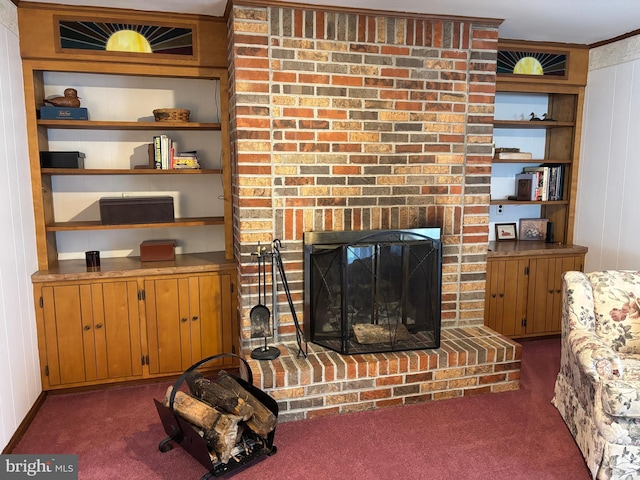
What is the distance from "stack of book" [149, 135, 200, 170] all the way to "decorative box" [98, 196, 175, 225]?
0.22 m

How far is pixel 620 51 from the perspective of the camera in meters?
3.48

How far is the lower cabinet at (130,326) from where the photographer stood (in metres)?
2.92

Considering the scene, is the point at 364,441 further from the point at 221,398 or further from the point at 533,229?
the point at 533,229

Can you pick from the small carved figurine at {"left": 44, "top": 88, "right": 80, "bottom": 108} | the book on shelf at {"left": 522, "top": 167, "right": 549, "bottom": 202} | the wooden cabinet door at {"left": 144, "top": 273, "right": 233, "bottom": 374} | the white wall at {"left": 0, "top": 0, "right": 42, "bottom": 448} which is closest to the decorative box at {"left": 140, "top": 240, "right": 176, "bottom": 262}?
the wooden cabinet door at {"left": 144, "top": 273, "right": 233, "bottom": 374}

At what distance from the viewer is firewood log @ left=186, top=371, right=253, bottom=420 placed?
230 cm

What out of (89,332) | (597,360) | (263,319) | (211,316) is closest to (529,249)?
(597,360)

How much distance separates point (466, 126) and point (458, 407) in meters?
1.74

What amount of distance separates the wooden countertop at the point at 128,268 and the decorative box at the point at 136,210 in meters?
0.29

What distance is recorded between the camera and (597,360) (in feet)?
7.13

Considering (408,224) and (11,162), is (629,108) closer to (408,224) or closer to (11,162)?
(408,224)

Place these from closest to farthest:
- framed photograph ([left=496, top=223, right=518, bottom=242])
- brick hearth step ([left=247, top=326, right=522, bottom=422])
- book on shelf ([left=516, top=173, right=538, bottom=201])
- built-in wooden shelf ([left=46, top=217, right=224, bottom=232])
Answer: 1. brick hearth step ([left=247, top=326, right=522, bottom=422])
2. built-in wooden shelf ([left=46, top=217, right=224, bottom=232])
3. book on shelf ([left=516, top=173, right=538, bottom=201])
4. framed photograph ([left=496, top=223, right=518, bottom=242])

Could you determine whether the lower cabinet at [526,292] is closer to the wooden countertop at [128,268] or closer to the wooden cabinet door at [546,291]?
the wooden cabinet door at [546,291]

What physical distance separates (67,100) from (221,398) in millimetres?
2055

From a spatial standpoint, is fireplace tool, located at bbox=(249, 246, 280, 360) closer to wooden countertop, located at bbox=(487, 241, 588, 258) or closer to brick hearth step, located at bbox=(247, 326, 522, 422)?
brick hearth step, located at bbox=(247, 326, 522, 422)
